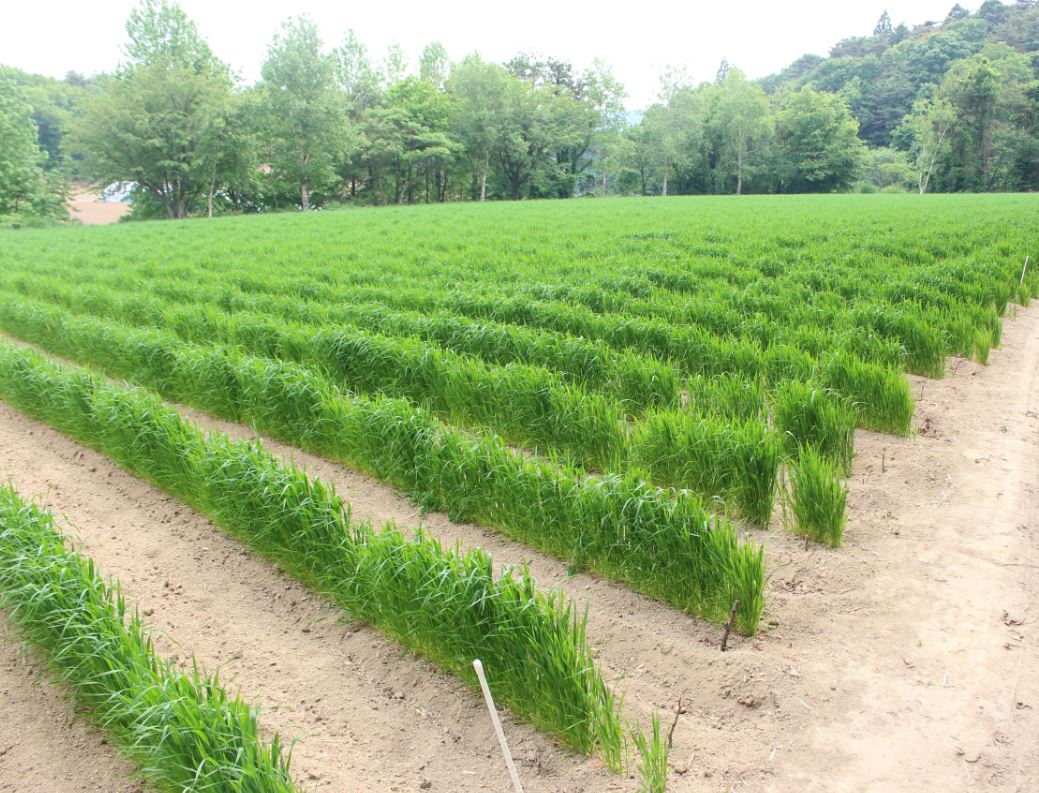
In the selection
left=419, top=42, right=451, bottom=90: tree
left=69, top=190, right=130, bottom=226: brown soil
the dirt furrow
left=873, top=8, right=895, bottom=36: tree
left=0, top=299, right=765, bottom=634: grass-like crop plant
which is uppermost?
left=873, top=8, right=895, bottom=36: tree

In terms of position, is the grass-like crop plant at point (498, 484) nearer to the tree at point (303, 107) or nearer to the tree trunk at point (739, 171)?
the tree at point (303, 107)

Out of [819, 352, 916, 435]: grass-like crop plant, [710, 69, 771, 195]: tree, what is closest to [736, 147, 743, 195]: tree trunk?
[710, 69, 771, 195]: tree

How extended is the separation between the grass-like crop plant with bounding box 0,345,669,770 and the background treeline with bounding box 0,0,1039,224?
45348mm

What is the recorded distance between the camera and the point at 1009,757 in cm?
271

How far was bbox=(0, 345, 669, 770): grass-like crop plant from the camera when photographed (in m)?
2.91

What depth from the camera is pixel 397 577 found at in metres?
3.60

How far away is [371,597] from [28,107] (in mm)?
58457

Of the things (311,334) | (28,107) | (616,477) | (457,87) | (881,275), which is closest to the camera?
(616,477)

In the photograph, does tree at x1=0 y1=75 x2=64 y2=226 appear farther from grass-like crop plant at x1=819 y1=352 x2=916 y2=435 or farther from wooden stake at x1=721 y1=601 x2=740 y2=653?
wooden stake at x1=721 y1=601 x2=740 y2=653

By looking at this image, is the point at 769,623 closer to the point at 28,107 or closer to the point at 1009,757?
the point at 1009,757

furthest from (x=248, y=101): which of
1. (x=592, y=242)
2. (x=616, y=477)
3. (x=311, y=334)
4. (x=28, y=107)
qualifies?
(x=616, y=477)

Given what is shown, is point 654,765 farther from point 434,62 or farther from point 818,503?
point 434,62

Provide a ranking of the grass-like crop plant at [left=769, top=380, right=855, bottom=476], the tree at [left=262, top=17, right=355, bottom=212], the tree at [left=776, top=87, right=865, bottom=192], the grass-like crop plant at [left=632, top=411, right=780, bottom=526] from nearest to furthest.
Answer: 1. the grass-like crop plant at [left=632, top=411, right=780, bottom=526]
2. the grass-like crop plant at [left=769, top=380, right=855, bottom=476]
3. the tree at [left=262, top=17, right=355, bottom=212]
4. the tree at [left=776, top=87, right=865, bottom=192]

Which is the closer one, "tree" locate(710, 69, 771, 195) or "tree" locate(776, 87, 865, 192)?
"tree" locate(776, 87, 865, 192)
